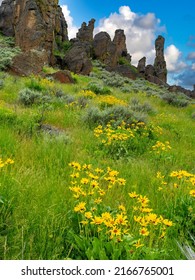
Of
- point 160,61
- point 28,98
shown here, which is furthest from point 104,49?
point 28,98

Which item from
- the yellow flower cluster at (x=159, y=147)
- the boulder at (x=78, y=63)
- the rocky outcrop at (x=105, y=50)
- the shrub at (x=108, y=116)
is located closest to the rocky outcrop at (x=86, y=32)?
the rocky outcrop at (x=105, y=50)

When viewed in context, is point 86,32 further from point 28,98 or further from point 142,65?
point 28,98

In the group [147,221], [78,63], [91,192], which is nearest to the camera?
[147,221]

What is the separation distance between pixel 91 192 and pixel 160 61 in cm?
9172

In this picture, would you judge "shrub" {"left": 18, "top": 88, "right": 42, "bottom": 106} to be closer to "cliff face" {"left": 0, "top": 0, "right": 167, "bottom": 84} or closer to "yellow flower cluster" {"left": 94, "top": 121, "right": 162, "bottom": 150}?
"yellow flower cluster" {"left": 94, "top": 121, "right": 162, "bottom": 150}

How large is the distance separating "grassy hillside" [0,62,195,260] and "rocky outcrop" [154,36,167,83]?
7729 centimetres

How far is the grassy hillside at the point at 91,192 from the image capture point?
105 inches

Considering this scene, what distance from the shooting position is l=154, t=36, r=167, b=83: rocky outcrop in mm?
84400

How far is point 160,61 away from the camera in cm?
9088

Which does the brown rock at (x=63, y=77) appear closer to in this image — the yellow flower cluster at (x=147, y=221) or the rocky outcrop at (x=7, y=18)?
the yellow flower cluster at (x=147, y=221)

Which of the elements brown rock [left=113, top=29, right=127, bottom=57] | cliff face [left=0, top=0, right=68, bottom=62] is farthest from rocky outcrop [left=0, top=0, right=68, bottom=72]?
brown rock [left=113, top=29, right=127, bottom=57]

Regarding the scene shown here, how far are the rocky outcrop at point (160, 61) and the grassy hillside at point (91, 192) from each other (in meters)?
77.3

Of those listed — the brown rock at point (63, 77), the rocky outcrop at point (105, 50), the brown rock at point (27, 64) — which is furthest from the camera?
the rocky outcrop at point (105, 50)
